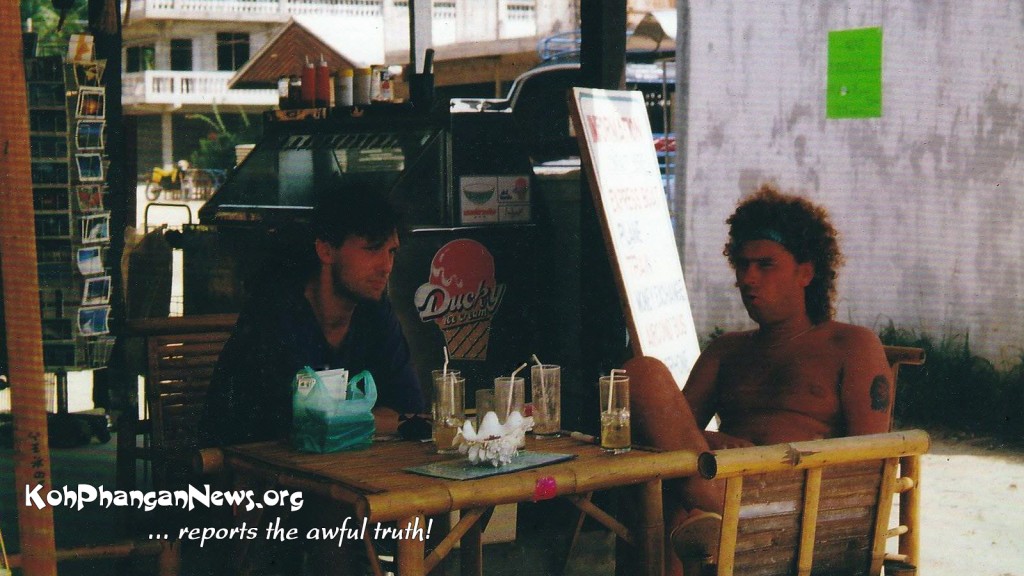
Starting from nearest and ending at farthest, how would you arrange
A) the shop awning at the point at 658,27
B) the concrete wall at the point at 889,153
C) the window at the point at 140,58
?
the concrete wall at the point at 889,153 < the shop awning at the point at 658,27 < the window at the point at 140,58

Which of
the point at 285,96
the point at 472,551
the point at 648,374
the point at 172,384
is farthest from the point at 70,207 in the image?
the point at 648,374

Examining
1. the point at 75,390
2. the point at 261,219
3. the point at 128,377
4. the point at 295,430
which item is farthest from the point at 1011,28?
the point at 75,390

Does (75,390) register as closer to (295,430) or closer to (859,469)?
(295,430)

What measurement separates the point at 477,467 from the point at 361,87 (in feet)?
13.8

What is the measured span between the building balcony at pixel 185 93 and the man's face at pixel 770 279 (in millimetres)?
37351

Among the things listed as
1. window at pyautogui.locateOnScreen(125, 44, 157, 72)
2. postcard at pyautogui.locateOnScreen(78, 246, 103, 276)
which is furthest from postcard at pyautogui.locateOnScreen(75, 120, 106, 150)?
window at pyautogui.locateOnScreen(125, 44, 157, 72)

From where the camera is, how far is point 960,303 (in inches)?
295

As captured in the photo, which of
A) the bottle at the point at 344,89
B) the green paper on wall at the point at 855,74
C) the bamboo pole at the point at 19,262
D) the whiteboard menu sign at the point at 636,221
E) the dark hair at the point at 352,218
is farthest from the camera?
the green paper on wall at the point at 855,74

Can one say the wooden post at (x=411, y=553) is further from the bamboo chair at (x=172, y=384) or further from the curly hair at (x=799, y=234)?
the bamboo chair at (x=172, y=384)

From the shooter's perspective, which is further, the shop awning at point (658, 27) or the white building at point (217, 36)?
the white building at point (217, 36)

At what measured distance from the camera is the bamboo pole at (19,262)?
2.35 metres

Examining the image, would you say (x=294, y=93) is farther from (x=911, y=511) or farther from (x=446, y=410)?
(x=911, y=511)

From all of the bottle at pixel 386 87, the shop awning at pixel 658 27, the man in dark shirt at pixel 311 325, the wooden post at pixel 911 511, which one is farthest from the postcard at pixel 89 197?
the shop awning at pixel 658 27

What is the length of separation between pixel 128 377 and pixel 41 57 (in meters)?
1.73
